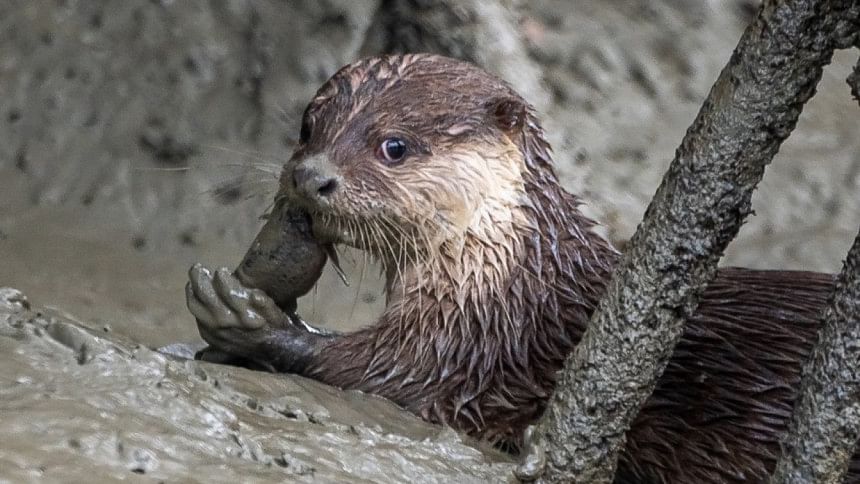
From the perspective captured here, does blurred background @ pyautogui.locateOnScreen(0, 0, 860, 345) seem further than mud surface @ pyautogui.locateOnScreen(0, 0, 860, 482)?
Yes

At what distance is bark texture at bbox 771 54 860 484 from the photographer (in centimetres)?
211

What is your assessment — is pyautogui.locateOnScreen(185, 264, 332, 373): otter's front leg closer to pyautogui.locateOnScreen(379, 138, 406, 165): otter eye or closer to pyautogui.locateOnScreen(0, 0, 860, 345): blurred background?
pyautogui.locateOnScreen(379, 138, 406, 165): otter eye

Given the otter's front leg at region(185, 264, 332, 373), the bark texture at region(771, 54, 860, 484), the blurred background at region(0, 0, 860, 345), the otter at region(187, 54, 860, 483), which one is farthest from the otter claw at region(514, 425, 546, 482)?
the blurred background at region(0, 0, 860, 345)

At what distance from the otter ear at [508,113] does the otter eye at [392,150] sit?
0.73ft

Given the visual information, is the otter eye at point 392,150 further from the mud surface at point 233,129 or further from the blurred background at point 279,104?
the blurred background at point 279,104

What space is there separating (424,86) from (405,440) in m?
0.87

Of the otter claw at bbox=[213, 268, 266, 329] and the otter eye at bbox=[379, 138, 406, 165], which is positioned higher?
the otter eye at bbox=[379, 138, 406, 165]

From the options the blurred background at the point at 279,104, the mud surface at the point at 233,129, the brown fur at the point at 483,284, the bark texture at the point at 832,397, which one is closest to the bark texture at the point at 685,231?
the bark texture at the point at 832,397

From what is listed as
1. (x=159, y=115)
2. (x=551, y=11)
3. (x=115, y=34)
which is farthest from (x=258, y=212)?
(x=551, y=11)

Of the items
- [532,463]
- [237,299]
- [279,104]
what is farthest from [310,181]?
[279,104]

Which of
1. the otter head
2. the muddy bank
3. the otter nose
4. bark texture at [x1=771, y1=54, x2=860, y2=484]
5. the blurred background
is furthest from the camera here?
the blurred background

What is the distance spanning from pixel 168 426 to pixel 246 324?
3.37ft

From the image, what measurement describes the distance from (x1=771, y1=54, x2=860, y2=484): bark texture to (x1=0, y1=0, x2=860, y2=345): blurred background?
8.00 feet

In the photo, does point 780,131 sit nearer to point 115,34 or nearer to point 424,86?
point 424,86
